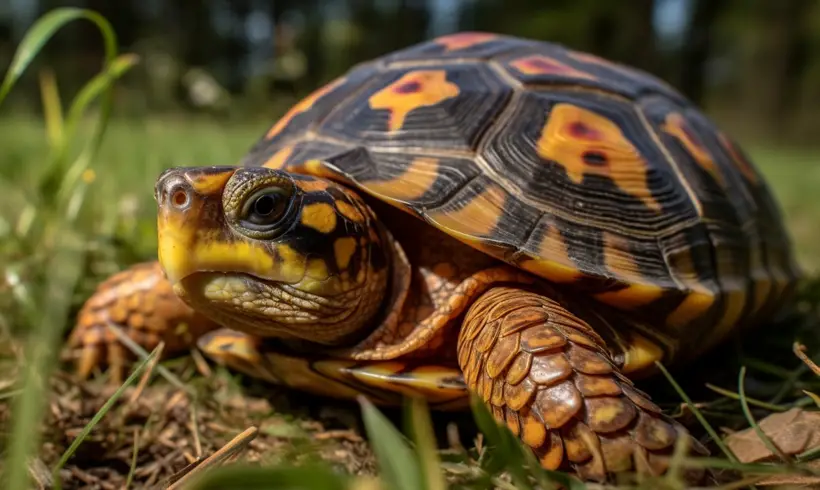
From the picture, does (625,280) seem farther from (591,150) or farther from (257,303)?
(257,303)

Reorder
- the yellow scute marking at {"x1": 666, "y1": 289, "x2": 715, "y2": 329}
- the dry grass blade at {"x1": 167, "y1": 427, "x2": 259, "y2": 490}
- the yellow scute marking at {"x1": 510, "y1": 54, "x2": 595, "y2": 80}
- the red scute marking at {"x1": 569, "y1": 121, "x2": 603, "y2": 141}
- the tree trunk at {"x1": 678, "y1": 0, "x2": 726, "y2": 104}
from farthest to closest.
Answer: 1. the tree trunk at {"x1": 678, "y1": 0, "x2": 726, "y2": 104}
2. the yellow scute marking at {"x1": 510, "y1": 54, "x2": 595, "y2": 80}
3. the red scute marking at {"x1": 569, "y1": 121, "x2": 603, "y2": 141}
4. the yellow scute marking at {"x1": 666, "y1": 289, "x2": 715, "y2": 329}
5. the dry grass blade at {"x1": 167, "y1": 427, "x2": 259, "y2": 490}

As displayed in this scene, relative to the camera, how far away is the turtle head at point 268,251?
1.28 metres

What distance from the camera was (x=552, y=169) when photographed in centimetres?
166

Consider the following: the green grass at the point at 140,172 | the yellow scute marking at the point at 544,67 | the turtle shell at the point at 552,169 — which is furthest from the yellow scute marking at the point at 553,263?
the green grass at the point at 140,172

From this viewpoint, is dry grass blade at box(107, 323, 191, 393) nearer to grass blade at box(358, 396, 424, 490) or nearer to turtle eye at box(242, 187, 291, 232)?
turtle eye at box(242, 187, 291, 232)

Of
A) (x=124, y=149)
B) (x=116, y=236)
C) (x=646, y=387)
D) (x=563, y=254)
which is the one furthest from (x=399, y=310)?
(x=124, y=149)

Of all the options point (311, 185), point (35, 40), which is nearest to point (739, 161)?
point (311, 185)

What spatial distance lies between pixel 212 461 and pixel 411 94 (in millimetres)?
1173

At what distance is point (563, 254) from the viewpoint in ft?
4.92

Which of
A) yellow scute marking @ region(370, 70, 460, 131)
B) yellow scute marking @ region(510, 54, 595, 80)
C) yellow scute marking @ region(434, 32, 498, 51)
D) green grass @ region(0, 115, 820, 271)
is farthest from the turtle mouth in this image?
green grass @ region(0, 115, 820, 271)

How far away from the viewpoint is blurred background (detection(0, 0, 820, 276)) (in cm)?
519

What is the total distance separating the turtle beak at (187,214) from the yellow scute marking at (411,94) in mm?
639

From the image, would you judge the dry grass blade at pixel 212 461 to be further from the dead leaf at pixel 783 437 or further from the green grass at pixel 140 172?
the green grass at pixel 140 172

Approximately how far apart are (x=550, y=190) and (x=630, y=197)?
0.85 ft
